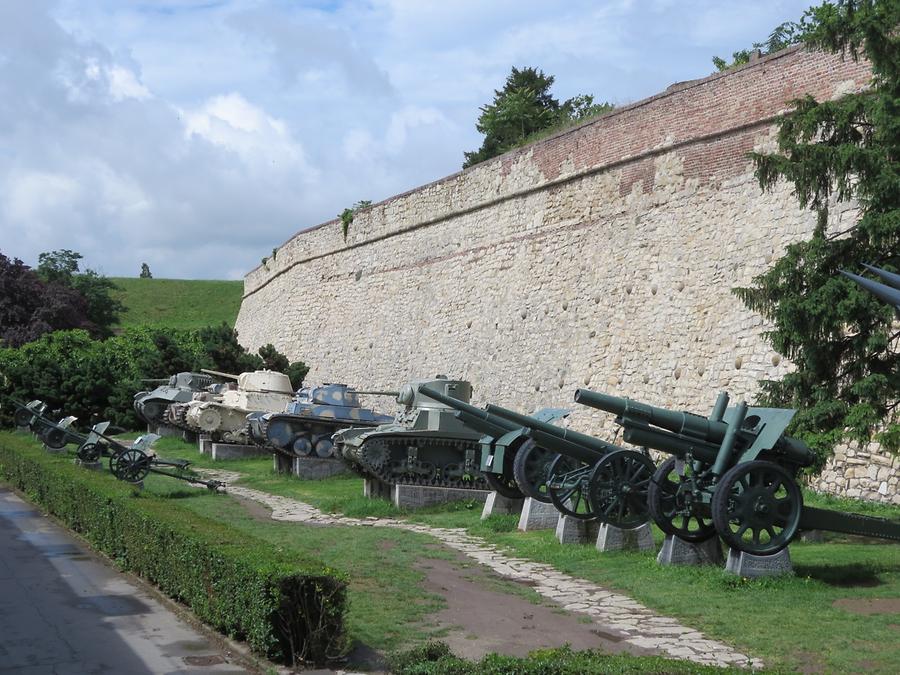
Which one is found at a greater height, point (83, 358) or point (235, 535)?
point (83, 358)

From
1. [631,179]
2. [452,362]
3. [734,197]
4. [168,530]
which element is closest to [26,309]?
[452,362]

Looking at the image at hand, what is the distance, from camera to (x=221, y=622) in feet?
24.2

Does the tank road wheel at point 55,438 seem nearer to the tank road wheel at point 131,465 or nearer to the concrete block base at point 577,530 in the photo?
the tank road wheel at point 131,465

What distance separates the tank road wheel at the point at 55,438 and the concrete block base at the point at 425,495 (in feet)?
25.6

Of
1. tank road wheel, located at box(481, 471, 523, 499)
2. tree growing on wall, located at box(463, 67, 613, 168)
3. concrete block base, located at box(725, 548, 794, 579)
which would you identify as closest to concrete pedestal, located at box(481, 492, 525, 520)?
tank road wheel, located at box(481, 471, 523, 499)

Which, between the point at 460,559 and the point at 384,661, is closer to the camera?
the point at 384,661

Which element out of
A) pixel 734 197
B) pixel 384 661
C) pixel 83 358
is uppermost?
pixel 734 197

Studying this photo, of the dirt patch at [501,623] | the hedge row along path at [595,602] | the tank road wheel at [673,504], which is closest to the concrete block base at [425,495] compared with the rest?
the hedge row along path at [595,602]

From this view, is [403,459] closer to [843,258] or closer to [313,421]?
[313,421]

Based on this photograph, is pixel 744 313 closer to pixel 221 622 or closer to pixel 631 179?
pixel 631 179

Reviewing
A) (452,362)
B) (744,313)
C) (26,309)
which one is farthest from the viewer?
(26,309)

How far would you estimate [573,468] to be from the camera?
39.4 feet

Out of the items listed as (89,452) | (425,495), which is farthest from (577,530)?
(89,452)

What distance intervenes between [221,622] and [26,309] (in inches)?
1513
